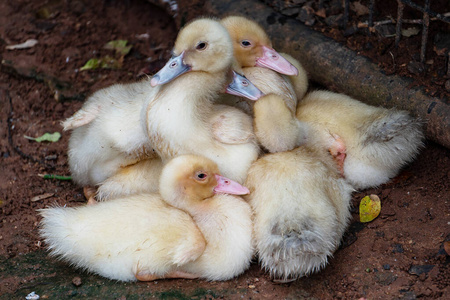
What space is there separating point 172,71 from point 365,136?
1.36 metres

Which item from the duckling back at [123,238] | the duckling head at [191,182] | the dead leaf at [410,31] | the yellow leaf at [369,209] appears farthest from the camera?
the dead leaf at [410,31]

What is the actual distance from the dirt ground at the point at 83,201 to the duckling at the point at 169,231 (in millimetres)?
113

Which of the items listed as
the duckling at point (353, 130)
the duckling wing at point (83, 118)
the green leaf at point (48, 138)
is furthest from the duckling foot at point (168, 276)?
the green leaf at point (48, 138)

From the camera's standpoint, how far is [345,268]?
3.54m

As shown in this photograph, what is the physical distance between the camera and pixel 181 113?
145 inches

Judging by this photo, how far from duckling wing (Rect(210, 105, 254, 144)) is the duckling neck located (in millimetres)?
59

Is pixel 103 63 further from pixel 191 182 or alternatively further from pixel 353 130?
pixel 353 130

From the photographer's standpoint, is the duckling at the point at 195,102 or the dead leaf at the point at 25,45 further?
the dead leaf at the point at 25,45

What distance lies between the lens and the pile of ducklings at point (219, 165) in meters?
3.45

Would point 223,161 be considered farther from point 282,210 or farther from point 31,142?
point 31,142

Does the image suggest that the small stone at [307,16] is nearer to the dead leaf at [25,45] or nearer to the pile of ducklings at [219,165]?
the pile of ducklings at [219,165]

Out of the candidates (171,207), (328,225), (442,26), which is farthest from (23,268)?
(442,26)

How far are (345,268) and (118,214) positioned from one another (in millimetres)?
1392

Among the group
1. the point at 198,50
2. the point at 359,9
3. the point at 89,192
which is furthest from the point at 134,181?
the point at 359,9
